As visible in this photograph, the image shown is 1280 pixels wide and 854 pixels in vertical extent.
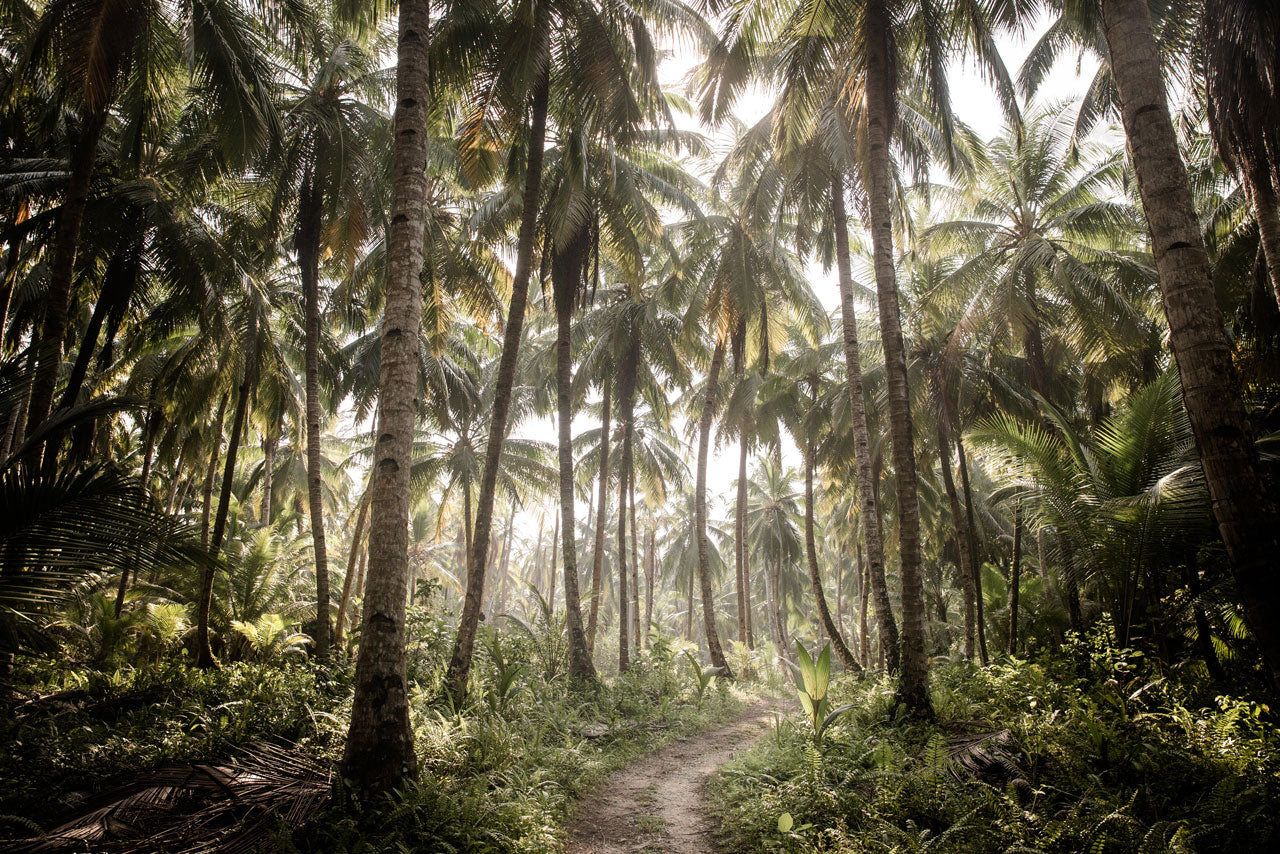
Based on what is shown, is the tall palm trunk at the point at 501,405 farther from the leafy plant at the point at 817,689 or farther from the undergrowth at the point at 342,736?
the leafy plant at the point at 817,689

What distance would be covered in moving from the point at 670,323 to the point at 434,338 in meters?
7.86

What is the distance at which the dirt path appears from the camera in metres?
5.16

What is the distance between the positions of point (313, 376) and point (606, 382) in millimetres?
7771

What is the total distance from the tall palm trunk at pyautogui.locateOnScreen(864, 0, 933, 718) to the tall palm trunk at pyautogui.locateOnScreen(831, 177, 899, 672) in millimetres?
2503

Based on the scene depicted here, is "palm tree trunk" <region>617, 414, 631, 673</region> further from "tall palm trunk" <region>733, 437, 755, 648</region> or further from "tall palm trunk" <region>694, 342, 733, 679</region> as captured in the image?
"tall palm trunk" <region>733, 437, 755, 648</region>

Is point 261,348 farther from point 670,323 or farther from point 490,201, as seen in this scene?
point 670,323

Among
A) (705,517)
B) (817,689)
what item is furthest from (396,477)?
(705,517)

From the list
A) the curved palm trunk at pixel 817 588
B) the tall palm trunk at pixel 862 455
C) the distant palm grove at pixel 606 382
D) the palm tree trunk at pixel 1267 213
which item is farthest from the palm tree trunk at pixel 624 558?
the palm tree trunk at pixel 1267 213

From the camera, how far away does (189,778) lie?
384cm

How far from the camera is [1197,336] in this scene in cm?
353

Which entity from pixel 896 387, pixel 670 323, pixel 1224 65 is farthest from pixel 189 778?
pixel 670 323

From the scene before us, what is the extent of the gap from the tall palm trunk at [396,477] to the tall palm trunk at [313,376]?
526cm

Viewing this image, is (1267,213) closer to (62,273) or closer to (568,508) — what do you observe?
(568,508)

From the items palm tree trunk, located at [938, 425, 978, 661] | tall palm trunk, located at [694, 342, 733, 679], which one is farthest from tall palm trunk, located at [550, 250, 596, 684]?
palm tree trunk, located at [938, 425, 978, 661]
